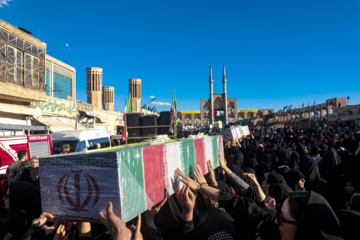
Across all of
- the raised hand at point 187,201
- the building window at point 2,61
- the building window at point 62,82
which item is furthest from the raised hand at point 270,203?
the building window at point 62,82

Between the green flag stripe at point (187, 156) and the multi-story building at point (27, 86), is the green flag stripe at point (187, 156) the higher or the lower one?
the lower one

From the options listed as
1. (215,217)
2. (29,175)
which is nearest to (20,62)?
(29,175)

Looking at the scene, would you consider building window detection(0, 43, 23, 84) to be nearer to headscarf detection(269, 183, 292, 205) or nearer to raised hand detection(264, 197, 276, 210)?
headscarf detection(269, 183, 292, 205)

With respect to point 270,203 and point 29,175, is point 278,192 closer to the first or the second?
point 270,203

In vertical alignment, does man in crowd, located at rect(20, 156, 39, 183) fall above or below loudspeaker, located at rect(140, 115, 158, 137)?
below

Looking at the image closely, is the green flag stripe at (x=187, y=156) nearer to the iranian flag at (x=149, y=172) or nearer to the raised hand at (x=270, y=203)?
the iranian flag at (x=149, y=172)

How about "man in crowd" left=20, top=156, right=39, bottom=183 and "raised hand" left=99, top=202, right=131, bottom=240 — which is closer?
"raised hand" left=99, top=202, right=131, bottom=240

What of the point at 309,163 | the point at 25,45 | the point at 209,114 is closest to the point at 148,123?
the point at 309,163

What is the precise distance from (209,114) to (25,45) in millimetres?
60214

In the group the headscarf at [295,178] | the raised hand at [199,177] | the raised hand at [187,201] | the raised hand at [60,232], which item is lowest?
the headscarf at [295,178]

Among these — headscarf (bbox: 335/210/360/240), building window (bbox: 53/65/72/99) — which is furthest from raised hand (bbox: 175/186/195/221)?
building window (bbox: 53/65/72/99)

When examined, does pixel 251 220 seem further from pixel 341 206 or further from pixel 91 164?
pixel 341 206

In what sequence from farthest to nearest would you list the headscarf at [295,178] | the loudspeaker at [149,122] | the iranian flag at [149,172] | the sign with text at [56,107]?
1. the sign with text at [56,107]
2. the loudspeaker at [149,122]
3. the headscarf at [295,178]
4. the iranian flag at [149,172]

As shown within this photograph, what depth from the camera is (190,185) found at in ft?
7.19
